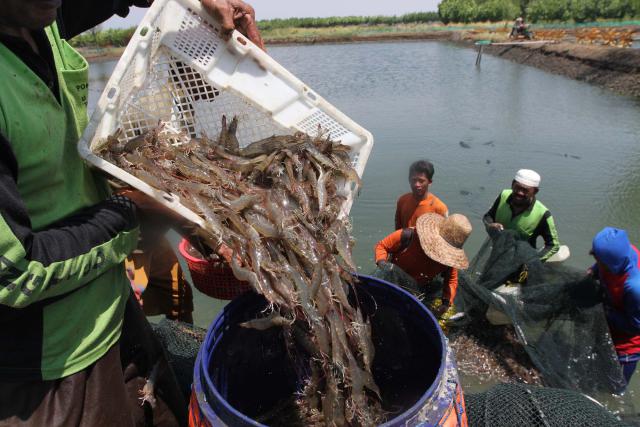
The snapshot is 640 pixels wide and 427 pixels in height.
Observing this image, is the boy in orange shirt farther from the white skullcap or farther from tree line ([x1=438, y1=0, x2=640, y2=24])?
tree line ([x1=438, y1=0, x2=640, y2=24])

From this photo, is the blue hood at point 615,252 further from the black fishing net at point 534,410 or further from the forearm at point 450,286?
the black fishing net at point 534,410

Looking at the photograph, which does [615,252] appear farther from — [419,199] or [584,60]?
[584,60]

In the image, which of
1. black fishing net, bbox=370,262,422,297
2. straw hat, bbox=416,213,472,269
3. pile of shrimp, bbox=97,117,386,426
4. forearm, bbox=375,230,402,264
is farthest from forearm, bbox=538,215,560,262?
pile of shrimp, bbox=97,117,386,426

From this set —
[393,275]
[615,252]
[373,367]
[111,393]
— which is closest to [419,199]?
[393,275]

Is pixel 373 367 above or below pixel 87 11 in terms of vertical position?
below

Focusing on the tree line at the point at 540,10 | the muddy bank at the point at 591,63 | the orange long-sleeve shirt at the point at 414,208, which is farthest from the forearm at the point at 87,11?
the tree line at the point at 540,10

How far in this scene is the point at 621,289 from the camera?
3.69m

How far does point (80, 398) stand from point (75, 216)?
0.75m

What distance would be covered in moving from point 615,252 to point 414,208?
80.2 inches

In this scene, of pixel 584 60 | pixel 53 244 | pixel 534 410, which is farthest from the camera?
pixel 584 60

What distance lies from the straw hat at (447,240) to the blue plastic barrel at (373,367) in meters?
1.79

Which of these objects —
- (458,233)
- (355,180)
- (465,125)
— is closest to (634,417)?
(458,233)

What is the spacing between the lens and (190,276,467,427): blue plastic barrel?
1.64 m

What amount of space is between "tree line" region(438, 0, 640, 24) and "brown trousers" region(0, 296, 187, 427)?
70.6m
